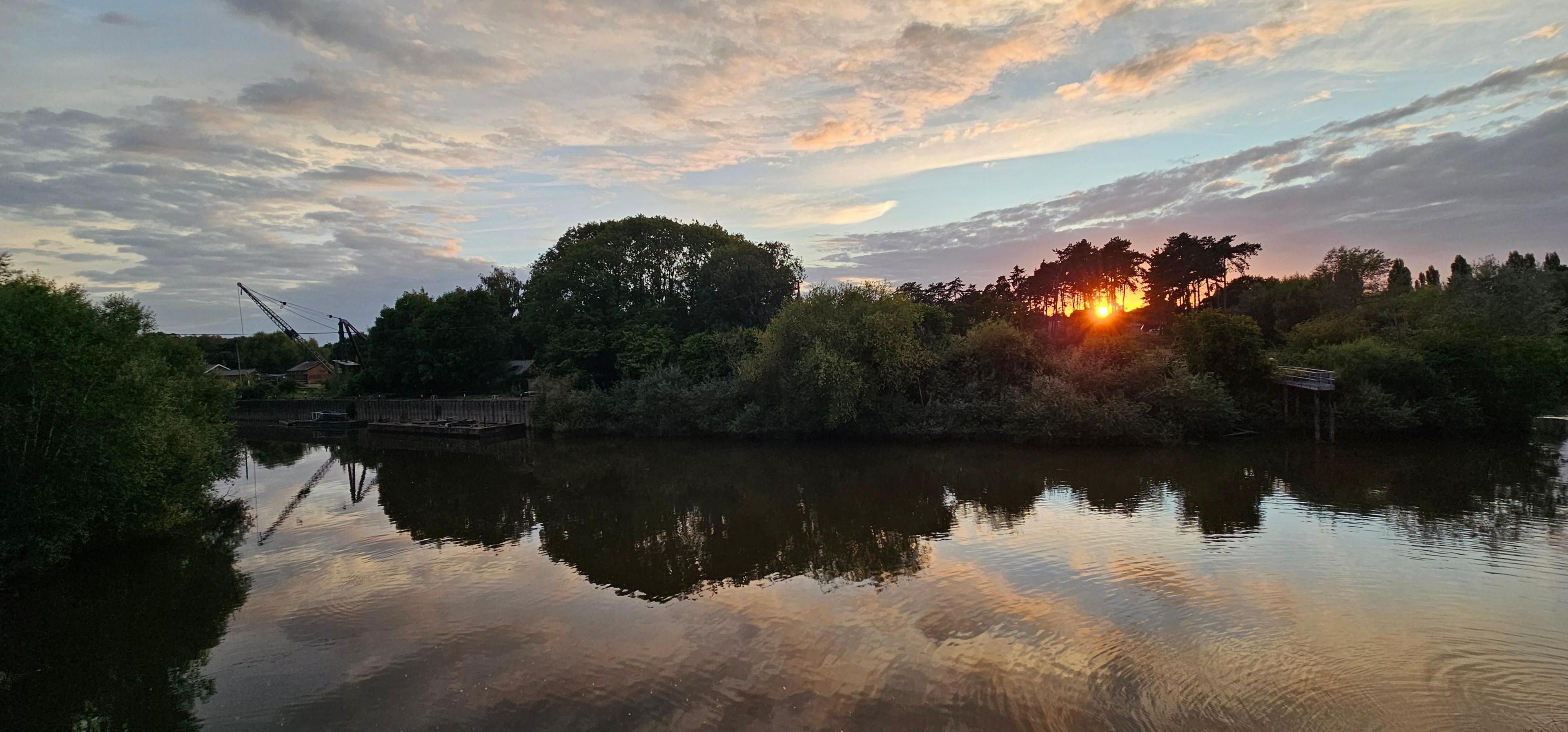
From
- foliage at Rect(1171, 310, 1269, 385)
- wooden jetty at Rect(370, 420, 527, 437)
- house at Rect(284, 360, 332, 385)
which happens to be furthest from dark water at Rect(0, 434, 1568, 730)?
house at Rect(284, 360, 332, 385)

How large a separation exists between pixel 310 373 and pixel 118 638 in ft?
281

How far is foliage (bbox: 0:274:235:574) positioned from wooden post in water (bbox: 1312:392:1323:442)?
38.3 m

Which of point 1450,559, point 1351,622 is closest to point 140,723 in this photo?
point 1351,622

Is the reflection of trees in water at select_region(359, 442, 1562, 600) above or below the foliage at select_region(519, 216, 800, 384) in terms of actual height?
below

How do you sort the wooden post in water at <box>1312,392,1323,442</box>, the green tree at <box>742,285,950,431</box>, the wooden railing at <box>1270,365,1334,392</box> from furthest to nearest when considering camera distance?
the green tree at <box>742,285,950,431</box> → the wooden post in water at <box>1312,392,1323,442</box> → the wooden railing at <box>1270,365,1334,392</box>

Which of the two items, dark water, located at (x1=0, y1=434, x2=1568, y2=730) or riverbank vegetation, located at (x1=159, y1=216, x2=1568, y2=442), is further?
riverbank vegetation, located at (x1=159, y1=216, x2=1568, y2=442)

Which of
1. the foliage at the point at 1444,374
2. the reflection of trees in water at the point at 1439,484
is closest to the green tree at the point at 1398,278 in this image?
the foliage at the point at 1444,374

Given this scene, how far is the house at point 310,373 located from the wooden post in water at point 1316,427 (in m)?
90.1

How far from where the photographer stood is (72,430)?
1328cm

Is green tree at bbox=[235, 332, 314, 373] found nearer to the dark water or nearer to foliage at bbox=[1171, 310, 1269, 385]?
the dark water

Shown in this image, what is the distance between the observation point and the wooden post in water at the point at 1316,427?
28703 millimetres

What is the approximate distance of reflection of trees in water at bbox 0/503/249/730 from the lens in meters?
9.05

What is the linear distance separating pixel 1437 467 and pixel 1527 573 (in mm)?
12842

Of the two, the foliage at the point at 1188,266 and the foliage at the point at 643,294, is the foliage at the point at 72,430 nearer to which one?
the foliage at the point at 643,294
